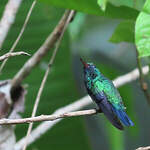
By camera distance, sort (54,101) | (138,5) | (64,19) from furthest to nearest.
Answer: (54,101) < (64,19) < (138,5)

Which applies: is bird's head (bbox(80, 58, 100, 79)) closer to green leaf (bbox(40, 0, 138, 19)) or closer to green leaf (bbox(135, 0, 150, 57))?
green leaf (bbox(40, 0, 138, 19))

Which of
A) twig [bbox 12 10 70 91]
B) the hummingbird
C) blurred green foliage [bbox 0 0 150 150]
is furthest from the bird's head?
blurred green foliage [bbox 0 0 150 150]

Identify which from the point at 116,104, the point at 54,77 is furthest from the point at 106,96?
the point at 54,77

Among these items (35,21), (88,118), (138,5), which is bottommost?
(88,118)

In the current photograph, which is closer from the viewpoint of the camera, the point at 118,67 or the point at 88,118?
the point at 118,67

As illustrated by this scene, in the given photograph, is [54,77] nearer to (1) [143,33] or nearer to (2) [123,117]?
(2) [123,117]

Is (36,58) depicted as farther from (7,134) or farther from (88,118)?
(88,118)

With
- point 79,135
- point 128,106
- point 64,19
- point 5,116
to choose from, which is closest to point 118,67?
point 128,106

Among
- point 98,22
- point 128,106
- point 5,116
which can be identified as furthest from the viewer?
point 98,22
